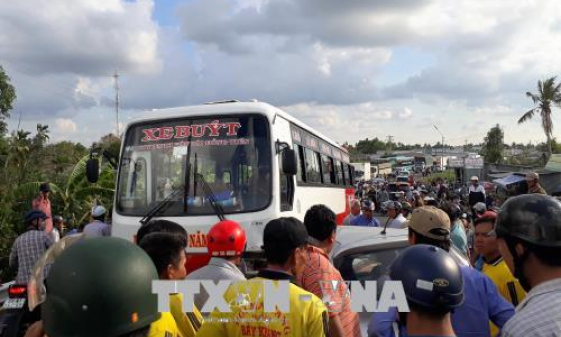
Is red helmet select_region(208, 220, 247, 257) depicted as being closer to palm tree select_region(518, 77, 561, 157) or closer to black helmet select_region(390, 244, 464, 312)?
black helmet select_region(390, 244, 464, 312)

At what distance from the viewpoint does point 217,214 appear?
737 centimetres

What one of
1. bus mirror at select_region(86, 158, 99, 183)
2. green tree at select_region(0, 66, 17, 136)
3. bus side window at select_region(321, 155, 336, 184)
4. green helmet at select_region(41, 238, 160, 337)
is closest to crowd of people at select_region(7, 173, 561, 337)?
green helmet at select_region(41, 238, 160, 337)

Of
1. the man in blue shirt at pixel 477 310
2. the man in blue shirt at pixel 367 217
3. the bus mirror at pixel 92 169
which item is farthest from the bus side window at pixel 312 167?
the man in blue shirt at pixel 477 310

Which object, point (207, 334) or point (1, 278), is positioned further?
point (1, 278)

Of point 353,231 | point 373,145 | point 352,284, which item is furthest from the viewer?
point 373,145

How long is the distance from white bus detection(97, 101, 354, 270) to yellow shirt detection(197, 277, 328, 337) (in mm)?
4555

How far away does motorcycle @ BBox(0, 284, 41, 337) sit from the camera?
550cm

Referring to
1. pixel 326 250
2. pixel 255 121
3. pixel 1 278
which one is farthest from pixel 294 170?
pixel 1 278

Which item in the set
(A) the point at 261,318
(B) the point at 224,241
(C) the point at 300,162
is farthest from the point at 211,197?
(A) the point at 261,318

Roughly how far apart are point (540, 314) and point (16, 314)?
17.6 ft

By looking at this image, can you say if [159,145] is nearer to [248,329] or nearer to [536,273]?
[248,329]

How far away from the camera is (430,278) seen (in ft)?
7.19

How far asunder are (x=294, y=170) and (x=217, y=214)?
1.27 meters

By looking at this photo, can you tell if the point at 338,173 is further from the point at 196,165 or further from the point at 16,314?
the point at 16,314
